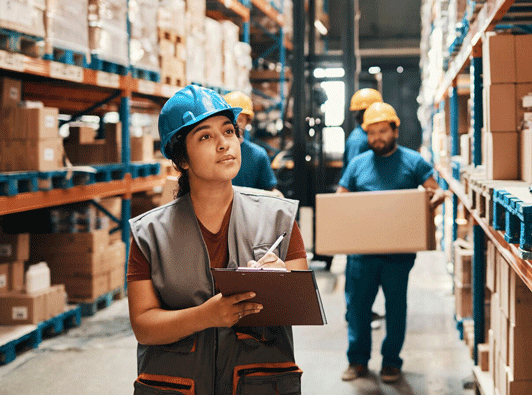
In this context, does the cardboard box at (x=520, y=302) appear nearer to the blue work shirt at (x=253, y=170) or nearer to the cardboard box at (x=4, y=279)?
the blue work shirt at (x=253, y=170)

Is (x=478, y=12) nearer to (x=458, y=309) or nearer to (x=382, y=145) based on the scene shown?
(x=382, y=145)

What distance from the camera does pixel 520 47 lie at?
349cm

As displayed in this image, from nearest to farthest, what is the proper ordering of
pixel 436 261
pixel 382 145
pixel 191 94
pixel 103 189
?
pixel 191 94 < pixel 382 145 < pixel 103 189 < pixel 436 261

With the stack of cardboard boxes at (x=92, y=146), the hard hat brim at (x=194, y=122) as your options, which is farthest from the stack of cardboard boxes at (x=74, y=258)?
the hard hat brim at (x=194, y=122)

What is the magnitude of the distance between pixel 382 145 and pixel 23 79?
3.64 m

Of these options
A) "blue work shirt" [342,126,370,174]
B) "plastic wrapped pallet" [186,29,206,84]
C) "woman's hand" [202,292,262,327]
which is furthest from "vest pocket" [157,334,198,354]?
"plastic wrapped pallet" [186,29,206,84]

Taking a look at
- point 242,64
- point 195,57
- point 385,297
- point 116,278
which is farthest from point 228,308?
point 242,64

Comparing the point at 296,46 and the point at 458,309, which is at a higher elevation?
the point at 296,46

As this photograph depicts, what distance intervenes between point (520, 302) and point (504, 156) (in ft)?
2.61

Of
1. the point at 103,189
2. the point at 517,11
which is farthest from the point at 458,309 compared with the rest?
the point at 103,189

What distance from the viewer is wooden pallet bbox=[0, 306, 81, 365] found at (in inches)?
202

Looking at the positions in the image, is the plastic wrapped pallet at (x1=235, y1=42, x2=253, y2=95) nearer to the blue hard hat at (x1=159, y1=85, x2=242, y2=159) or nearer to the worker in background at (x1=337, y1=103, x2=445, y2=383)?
the worker in background at (x1=337, y1=103, x2=445, y2=383)

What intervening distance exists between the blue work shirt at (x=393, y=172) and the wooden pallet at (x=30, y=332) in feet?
9.57

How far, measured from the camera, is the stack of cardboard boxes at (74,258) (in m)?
6.46
